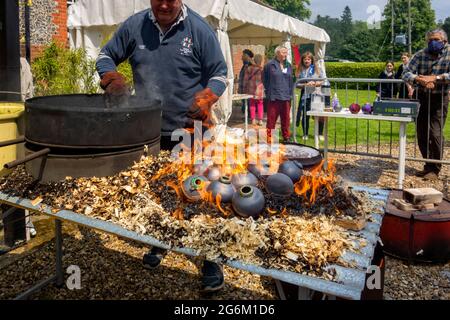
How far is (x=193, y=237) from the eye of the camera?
6.22 ft

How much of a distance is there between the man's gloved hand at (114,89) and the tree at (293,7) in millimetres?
60505

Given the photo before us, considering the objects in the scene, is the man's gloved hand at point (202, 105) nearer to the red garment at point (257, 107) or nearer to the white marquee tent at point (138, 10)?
the white marquee tent at point (138, 10)

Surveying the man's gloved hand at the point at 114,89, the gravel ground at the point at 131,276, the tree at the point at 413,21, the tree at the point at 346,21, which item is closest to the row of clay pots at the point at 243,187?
the man's gloved hand at the point at 114,89

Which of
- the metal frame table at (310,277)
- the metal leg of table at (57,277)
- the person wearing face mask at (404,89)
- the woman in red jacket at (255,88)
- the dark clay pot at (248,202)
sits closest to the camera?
the metal frame table at (310,277)

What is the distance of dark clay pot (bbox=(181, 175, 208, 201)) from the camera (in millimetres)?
2109

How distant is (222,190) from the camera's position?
211cm

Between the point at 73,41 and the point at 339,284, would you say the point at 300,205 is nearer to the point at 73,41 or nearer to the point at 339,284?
the point at 339,284

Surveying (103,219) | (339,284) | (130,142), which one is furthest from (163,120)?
(339,284)

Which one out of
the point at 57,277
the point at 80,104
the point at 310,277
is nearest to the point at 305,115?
the point at 80,104

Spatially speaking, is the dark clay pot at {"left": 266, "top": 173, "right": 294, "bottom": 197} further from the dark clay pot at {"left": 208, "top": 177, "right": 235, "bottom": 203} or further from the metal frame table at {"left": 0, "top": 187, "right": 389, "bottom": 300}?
the metal frame table at {"left": 0, "top": 187, "right": 389, "bottom": 300}

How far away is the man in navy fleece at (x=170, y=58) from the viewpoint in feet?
10.2

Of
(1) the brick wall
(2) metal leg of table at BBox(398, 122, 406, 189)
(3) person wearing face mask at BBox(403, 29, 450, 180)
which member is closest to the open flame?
(2) metal leg of table at BBox(398, 122, 406, 189)

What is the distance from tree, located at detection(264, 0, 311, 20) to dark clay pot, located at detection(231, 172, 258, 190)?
201ft
